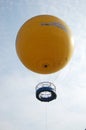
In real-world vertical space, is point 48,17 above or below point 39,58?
above

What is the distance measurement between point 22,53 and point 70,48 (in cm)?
206

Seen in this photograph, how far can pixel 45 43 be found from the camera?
12133mm

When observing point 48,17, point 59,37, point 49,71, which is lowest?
point 49,71

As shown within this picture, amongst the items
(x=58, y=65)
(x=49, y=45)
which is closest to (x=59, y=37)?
(x=49, y=45)

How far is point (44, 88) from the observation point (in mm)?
15820

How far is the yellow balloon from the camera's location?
40.0 feet

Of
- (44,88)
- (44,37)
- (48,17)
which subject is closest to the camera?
(44,37)

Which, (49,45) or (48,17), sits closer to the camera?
(49,45)

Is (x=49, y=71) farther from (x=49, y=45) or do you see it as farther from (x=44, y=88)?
(x=44, y=88)

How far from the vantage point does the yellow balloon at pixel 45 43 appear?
1218 centimetres

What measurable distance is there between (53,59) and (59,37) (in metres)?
0.95

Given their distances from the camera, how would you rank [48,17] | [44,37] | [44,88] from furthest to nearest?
[44,88]
[48,17]
[44,37]

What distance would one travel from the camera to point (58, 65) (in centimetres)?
1292

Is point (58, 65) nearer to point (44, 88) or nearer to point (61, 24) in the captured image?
point (61, 24)
